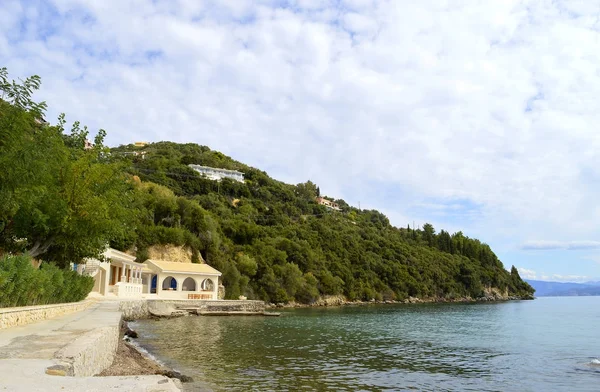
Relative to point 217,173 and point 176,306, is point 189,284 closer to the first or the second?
point 176,306

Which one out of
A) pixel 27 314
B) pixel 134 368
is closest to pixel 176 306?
pixel 27 314

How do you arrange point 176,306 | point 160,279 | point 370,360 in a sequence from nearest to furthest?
1. point 370,360
2. point 176,306
3. point 160,279

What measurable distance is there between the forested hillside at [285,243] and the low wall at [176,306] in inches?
209

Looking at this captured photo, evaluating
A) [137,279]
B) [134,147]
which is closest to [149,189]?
[137,279]

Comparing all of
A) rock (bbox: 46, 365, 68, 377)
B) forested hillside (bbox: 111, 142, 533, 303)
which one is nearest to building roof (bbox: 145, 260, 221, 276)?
forested hillside (bbox: 111, 142, 533, 303)

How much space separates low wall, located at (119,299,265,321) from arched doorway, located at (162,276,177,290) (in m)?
6.59

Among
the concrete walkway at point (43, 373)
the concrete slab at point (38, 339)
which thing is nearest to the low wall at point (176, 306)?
the concrete slab at point (38, 339)

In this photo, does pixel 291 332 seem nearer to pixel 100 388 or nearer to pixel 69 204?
pixel 69 204

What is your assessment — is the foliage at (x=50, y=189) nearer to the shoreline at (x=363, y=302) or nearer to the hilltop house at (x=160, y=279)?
the hilltop house at (x=160, y=279)

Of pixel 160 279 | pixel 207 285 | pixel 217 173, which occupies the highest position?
pixel 217 173

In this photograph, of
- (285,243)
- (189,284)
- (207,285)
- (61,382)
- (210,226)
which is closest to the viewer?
(61,382)

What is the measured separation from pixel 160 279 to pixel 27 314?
3394 cm

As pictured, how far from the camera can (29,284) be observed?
45.3 ft

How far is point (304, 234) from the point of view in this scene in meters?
80.9
